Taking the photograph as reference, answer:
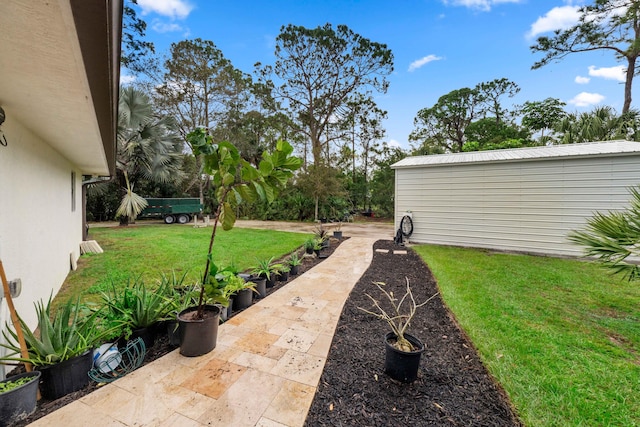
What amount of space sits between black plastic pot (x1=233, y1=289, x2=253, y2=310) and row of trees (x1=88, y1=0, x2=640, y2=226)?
9.32m

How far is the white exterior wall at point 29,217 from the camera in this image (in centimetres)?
213

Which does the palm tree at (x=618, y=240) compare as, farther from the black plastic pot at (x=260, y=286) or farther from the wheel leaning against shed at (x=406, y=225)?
the wheel leaning against shed at (x=406, y=225)

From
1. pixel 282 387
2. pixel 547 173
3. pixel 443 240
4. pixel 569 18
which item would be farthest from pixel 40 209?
pixel 569 18

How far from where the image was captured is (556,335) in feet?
8.58

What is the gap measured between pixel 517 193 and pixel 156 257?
9017 mm

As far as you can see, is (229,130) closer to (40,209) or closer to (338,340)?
(40,209)

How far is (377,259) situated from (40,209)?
552 centimetres

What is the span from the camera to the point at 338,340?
2.48 metres

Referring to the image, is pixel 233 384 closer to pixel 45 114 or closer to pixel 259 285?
pixel 259 285

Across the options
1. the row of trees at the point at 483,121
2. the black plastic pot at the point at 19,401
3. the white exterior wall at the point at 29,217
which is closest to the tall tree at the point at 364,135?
the row of trees at the point at 483,121

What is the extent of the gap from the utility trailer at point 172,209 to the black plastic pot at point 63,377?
43.7ft

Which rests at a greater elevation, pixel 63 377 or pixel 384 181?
pixel 384 181

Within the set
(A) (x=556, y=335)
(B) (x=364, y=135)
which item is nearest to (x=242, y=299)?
(A) (x=556, y=335)

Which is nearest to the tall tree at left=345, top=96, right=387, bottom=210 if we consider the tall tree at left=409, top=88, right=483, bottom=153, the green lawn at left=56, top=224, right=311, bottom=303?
the tall tree at left=409, top=88, right=483, bottom=153
